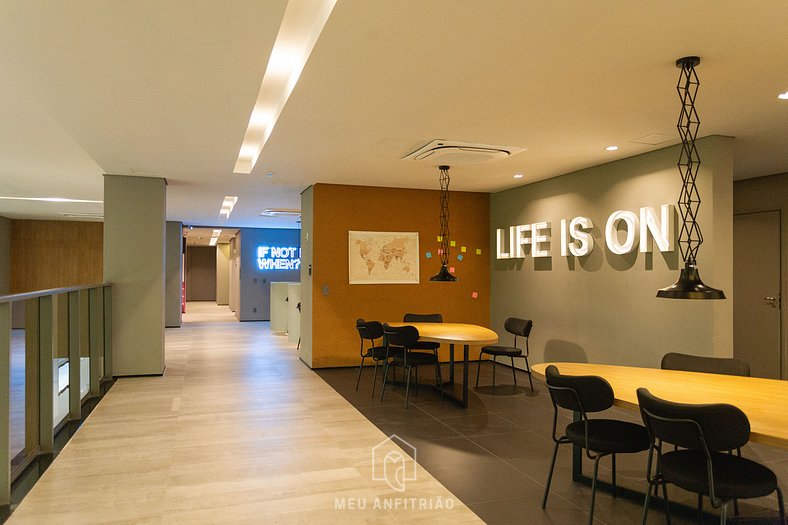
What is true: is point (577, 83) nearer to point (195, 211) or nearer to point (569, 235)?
point (569, 235)

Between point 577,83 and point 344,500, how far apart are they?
314 centimetres

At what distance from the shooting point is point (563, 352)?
22.8 ft

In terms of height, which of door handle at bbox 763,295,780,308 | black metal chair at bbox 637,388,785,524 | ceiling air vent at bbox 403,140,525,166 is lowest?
black metal chair at bbox 637,388,785,524

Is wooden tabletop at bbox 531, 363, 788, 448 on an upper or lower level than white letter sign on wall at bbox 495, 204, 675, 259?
lower

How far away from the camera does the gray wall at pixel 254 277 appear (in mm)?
15125

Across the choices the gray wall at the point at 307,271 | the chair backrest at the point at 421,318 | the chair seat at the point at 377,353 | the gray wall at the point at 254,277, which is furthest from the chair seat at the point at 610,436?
the gray wall at the point at 254,277

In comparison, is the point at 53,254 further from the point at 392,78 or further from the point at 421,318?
the point at 392,78

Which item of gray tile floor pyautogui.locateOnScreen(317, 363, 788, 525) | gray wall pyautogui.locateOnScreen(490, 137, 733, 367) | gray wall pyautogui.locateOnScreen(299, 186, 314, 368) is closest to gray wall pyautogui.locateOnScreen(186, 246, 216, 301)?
gray wall pyautogui.locateOnScreen(299, 186, 314, 368)

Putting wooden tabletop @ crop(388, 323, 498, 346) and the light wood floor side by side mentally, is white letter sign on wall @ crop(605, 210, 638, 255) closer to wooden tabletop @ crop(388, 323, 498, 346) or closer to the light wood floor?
wooden tabletop @ crop(388, 323, 498, 346)

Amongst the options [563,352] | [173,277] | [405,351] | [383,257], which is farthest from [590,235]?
[173,277]

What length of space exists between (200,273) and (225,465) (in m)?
23.0

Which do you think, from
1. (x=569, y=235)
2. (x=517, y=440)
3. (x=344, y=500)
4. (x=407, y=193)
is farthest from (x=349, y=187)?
(x=344, y=500)

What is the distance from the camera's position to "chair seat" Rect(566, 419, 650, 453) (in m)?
3.04

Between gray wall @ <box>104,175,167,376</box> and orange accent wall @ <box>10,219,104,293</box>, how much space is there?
25.6 feet
